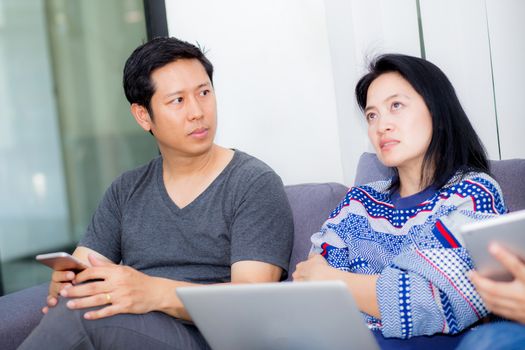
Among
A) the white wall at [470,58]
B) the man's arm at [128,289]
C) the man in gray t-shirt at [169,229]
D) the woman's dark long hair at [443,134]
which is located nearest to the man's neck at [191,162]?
the man in gray t-shirt at [169,229]

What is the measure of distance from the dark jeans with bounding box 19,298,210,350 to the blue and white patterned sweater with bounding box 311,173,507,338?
16.7 inches

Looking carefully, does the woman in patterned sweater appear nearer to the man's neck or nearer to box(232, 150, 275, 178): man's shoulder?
box(232, 150, 275, 178): man's shoulder

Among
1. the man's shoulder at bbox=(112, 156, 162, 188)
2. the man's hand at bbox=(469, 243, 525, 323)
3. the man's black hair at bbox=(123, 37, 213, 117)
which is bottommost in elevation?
the man's hand at bbox=(469, 243, 525, 323)

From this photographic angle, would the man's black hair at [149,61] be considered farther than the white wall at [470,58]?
No

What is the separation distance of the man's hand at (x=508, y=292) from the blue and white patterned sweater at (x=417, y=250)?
19 centimetres

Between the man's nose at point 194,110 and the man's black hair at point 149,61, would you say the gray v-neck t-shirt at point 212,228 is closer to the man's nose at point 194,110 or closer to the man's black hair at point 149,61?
the man's nose at point 194,110

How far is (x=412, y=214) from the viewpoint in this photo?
1510 mm

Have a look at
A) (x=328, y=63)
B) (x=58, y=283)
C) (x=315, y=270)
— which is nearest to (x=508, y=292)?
(x=315, y=270)

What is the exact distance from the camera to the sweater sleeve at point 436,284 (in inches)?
→ 50.7

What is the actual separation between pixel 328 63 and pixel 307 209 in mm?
766

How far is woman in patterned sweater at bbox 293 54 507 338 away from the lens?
131 cm

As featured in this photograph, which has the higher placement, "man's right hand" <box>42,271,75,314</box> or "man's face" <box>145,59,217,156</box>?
"man's face" <box>145,59,217,156</box>

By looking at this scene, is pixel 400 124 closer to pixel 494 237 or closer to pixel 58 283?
pixel 494 237

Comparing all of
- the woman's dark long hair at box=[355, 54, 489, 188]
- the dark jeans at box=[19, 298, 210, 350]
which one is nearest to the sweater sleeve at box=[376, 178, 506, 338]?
the woman's dark long hair at box=[355, 54, 489, 188]
